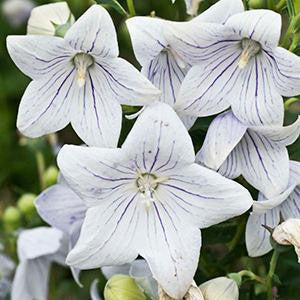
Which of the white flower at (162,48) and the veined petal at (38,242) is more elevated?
the white flower at (162,48)

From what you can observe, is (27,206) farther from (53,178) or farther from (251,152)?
(251,152)

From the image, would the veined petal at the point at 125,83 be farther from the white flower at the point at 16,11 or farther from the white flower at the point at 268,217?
the white flower at the point at 16,11

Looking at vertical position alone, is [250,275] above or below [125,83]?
below

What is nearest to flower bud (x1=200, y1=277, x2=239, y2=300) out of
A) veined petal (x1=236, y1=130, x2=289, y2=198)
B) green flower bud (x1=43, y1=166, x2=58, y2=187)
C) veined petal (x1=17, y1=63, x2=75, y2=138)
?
veined petal (x1=236, y1=130, x2=289, y2=198)

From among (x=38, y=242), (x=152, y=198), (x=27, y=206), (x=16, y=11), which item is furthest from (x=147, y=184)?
(x=16, y=11)

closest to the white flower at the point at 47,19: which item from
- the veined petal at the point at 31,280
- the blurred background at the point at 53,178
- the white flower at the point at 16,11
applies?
the blurred background at the point at 53,178

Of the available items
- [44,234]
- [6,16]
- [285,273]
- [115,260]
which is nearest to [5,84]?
[6,16]
